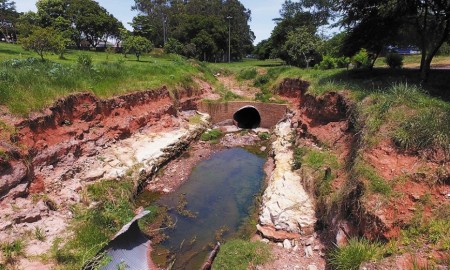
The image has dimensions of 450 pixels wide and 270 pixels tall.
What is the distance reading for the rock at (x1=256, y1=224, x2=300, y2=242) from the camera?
432 inches

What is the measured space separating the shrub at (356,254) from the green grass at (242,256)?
2.46m

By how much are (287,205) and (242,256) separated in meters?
3.11

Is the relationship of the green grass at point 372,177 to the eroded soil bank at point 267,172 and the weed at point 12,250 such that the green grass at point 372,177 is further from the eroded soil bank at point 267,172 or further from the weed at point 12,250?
the weed at point 12,250

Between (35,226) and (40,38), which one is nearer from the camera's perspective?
(35,226)

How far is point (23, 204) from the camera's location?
406 inches

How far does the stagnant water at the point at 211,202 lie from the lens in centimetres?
1147

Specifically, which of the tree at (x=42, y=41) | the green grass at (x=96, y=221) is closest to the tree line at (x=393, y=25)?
the green grass at (x=96, y=221)

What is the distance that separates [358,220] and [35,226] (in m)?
10.0

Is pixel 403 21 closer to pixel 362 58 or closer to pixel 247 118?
pixel 362 58

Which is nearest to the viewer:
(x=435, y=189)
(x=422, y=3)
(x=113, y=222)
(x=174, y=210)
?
(x=435, y=189)

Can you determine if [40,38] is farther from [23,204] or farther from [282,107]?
[282,107]

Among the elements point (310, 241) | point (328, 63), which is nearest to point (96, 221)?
point (310, 241)

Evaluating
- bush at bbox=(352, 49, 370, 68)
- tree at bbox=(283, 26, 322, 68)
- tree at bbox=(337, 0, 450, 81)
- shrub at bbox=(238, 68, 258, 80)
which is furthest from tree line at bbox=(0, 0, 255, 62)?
tree at bbox=(337, 0, 450, 81)

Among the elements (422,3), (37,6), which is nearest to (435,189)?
(422,3)
